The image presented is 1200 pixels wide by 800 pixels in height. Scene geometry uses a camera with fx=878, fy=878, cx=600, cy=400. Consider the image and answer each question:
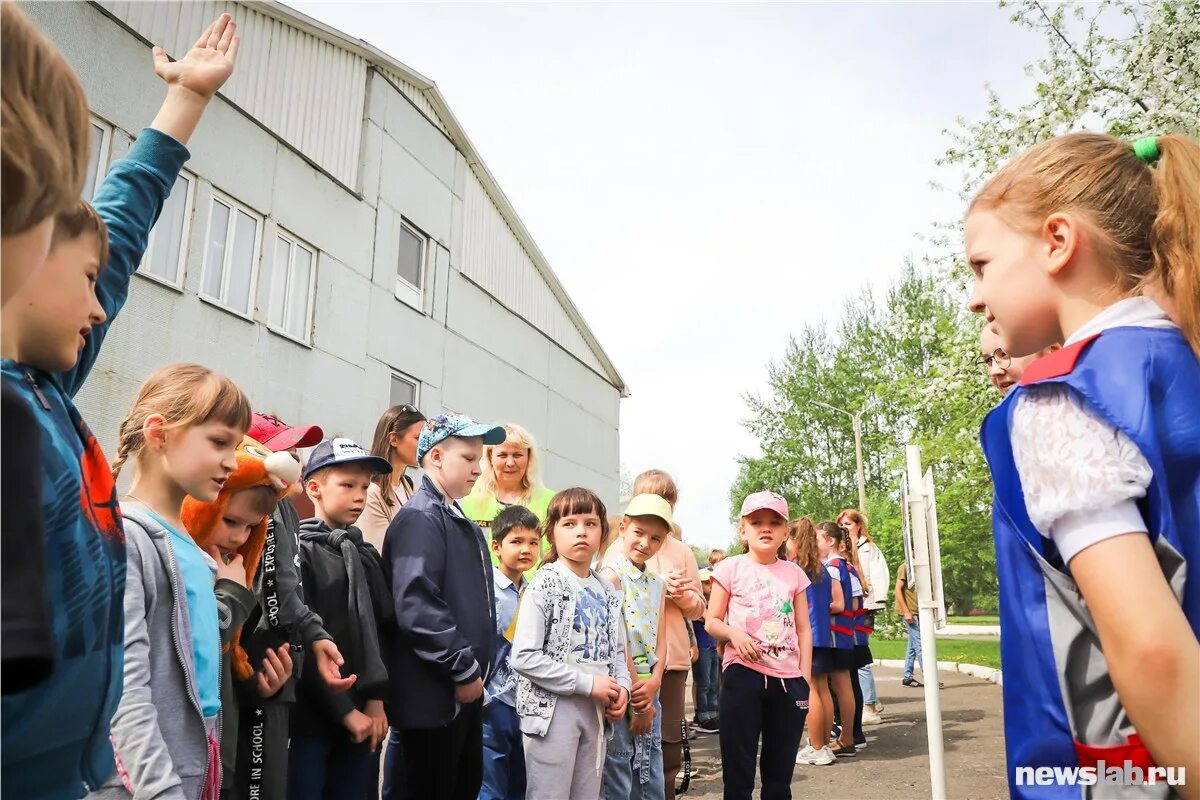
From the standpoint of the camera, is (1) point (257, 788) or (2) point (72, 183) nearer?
(2) point (72, 183)

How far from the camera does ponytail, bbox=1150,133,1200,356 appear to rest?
1415 millimetres

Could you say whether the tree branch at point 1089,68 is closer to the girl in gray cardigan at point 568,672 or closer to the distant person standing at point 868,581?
the distant person standing at point 868,581

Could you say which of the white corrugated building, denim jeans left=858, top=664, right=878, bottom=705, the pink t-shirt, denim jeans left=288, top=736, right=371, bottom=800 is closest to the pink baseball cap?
the pink t-shirt

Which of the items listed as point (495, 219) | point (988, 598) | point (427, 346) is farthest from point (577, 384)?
point (988, 598)

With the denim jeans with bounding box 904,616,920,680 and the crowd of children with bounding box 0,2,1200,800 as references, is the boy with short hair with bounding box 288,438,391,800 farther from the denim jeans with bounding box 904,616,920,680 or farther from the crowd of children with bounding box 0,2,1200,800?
the denim jeans with bounding box 904,616,920,680

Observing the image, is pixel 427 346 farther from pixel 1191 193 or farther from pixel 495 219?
pixel 1191 193

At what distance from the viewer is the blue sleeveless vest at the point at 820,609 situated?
26.9 feet

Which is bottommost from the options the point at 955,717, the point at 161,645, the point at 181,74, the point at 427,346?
the point at 955,717

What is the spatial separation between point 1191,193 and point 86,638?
75.3 inches

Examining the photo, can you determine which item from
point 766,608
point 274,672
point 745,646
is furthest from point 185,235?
point 274,672

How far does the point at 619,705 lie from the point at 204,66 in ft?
11.0

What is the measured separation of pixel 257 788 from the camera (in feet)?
10.1

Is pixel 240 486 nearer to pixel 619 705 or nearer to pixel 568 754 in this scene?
pixel 568 754

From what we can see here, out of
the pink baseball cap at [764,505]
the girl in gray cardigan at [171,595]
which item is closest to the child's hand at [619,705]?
the pink baseball cap at [764,505]
